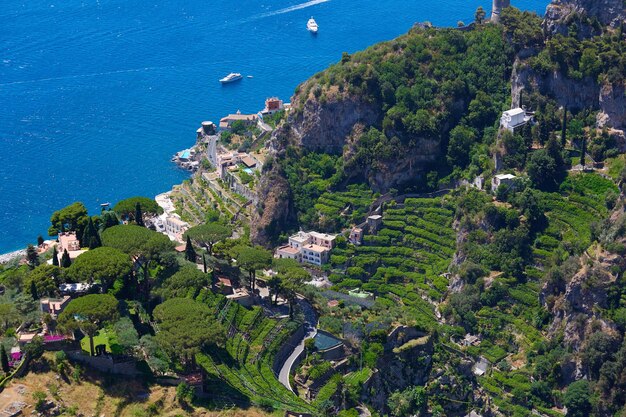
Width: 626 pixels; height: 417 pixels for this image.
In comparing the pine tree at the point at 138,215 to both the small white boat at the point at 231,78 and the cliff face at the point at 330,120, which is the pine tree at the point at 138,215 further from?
the small white boat at the point at 231,78

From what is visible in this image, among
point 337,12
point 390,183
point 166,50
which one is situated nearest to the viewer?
point 390,183

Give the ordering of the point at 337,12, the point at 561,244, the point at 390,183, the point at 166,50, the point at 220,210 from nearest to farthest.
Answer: the point at 561,244, the point at 390,183, the point at 220,210, the point at 166,50, the point at 337,12

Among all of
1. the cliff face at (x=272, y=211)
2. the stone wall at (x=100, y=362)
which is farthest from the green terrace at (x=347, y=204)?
the stone wall at (x=100, y=362)

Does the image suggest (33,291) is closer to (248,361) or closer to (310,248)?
(248,361)

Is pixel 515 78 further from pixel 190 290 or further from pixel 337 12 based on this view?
pixel 337 12

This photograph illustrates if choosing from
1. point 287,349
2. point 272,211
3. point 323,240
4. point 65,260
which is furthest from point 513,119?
point 65,260

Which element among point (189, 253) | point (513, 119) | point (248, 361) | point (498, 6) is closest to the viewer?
point (248, 361)

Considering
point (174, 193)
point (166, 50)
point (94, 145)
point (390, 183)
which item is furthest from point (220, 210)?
point (166, 50)
